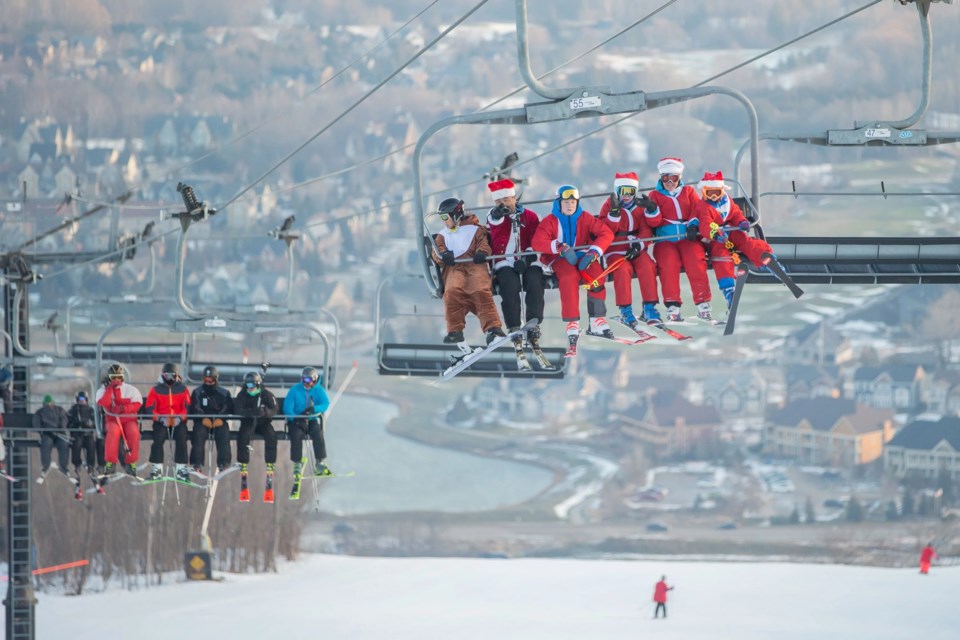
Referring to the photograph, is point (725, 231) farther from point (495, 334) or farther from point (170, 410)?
point (170, 410)

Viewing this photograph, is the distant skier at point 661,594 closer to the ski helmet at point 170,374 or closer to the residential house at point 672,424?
the ski helmet at point 170,374

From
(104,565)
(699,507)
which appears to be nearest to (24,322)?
(104,565)

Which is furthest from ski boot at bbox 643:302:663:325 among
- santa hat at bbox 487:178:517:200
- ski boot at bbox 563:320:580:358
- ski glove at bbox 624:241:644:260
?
santa hat at bbox 487:178:517:200

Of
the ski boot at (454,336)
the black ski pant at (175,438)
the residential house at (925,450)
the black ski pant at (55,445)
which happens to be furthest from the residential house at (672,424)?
the ski boot at (454,336)

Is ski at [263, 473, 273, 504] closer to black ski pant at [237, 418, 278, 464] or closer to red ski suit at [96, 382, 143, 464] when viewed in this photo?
black ski pant at [237, 418, 278, 464]

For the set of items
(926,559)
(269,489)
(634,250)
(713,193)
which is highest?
(713,193)

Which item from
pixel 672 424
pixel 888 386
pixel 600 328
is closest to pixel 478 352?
pixel 600 328

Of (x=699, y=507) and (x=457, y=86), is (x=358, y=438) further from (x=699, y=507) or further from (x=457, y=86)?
(x=457, y=86)
